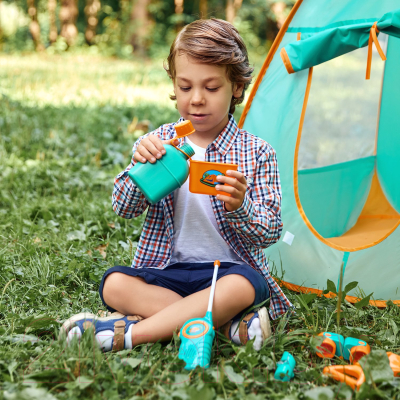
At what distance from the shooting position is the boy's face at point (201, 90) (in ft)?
4.80

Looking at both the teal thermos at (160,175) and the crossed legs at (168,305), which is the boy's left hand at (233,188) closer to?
the teal thermos at (160,175)

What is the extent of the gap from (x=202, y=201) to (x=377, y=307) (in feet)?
2.45

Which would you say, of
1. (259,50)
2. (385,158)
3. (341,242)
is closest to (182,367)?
(341,242)

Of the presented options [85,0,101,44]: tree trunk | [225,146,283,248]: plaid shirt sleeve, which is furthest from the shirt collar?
[85,0,101,44]: tree trunk

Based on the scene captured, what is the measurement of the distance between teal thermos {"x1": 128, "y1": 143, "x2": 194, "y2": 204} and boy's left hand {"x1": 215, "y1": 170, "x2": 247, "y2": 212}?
114 mm

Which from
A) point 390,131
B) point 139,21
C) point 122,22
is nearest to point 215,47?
Result: point 390,131

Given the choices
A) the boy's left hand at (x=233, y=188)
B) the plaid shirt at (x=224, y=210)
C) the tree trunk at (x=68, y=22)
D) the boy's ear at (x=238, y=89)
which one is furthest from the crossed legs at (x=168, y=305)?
the tree trunk at (x=68, y=22)

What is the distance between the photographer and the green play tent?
1.83m

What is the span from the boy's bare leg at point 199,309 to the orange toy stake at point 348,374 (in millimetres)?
291

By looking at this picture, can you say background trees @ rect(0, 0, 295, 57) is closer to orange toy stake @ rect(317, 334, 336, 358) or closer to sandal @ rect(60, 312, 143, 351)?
sandal @ rect(60, 312, 143, 351)

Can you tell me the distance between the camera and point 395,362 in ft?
4.22

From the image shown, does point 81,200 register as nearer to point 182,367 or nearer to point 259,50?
point 182,367

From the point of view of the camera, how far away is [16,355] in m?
1.29

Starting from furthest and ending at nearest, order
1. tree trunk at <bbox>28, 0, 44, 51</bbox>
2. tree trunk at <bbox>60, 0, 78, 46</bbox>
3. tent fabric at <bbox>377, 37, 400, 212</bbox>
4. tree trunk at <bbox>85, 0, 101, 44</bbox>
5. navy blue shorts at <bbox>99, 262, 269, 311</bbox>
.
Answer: tree trunk at <bbox>85, 0, 101, 44</bbox> → tree trunk at <bbox>28, 0, 44, 51</bbox> → tree trunk at <bbox>60, 0, 78, 46</bbox> → tent fabric at <bbox>377, 37, 400, 212</bbox> → navy blue shorts at <bbox>99, 262, 269, 311</bbox>
